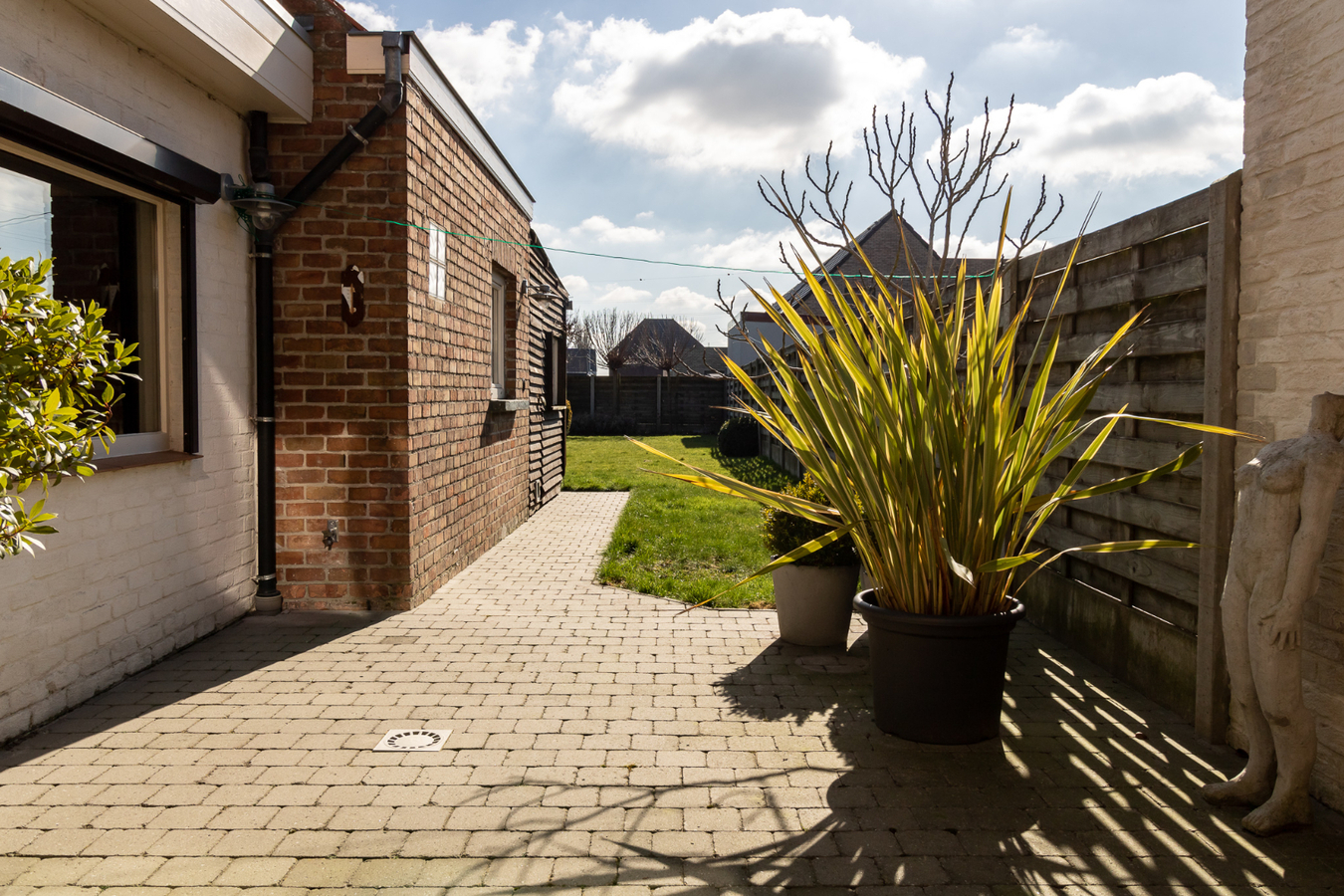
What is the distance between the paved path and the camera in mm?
2287

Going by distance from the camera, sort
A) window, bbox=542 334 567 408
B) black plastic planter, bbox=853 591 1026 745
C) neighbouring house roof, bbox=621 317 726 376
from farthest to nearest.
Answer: neighbouring house roof, bbox=621 317 726 376 → window, bbox=542 334 567 408 → black plastic planter, bbox=853 591 1026 745

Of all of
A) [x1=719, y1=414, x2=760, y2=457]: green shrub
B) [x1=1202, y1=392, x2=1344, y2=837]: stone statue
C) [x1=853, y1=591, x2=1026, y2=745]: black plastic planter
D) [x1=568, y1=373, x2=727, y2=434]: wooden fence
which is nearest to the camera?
[x1=1202, y1=392, x2=1344, y2=837]: stone statue

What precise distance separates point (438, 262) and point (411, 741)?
327cm

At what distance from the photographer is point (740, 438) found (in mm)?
15984

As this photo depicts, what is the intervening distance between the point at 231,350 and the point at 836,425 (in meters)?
3.24

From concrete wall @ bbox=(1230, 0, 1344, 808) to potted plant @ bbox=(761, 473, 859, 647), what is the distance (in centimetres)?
175

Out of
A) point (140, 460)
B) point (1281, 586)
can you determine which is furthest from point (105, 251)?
point (1281, 586)

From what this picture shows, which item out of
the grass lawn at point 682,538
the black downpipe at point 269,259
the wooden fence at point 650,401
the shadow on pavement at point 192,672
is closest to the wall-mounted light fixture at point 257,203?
the black downpipe at point 269,259

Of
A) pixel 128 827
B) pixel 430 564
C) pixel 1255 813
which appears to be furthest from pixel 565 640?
pixel 1255 813

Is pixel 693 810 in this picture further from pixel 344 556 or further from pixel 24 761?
pixel 344 556

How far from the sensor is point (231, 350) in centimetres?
455

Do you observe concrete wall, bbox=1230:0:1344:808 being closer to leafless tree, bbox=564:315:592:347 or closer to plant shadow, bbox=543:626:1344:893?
plant shadow, bbox=543:626:1344:893

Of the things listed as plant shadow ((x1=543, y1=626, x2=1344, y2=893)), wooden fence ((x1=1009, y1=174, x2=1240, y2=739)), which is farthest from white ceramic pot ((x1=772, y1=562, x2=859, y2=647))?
wooden fence ((x1=1009, y1=174, x2=1240, y2=739))

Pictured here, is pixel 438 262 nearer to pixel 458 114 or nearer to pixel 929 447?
pixel 458 114
